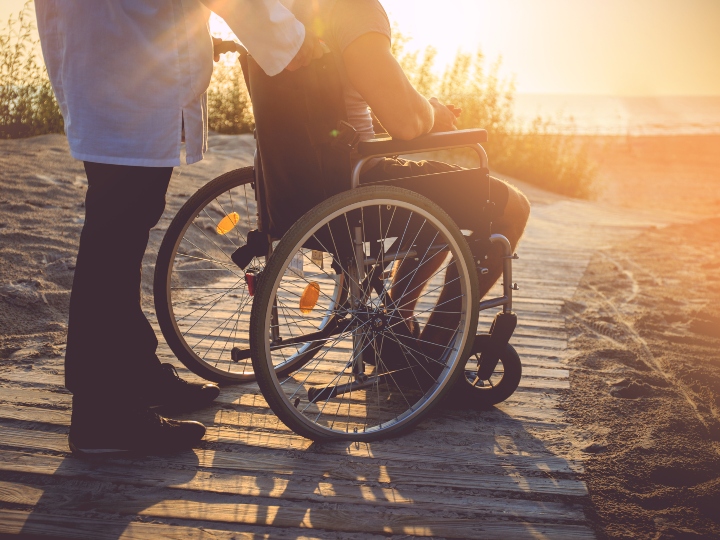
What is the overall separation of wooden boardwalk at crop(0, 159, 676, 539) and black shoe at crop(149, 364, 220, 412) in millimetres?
53

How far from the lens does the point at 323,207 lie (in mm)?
1944

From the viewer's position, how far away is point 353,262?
220cm

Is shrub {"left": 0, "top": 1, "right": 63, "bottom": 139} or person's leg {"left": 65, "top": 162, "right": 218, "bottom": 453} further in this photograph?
shrub {"left": 0, "top": 1, "right": 63, "bottom": 139}

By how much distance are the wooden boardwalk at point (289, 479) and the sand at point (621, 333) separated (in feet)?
0.49

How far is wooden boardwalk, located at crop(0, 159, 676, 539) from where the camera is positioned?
176 centimetres

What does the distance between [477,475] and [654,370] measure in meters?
1.28

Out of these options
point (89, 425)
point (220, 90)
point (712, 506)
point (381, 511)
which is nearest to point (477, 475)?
point (381, 511)

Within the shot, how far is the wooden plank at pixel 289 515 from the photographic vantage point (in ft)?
5.80

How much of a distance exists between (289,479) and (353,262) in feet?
2.22

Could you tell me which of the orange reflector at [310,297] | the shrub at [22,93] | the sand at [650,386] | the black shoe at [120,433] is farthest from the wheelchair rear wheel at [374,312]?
the shrub at [22,93]

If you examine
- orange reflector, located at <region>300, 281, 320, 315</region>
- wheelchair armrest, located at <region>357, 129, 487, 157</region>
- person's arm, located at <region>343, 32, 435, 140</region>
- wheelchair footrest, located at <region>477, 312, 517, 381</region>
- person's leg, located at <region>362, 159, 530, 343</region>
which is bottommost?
wheelchair footrest, located at <region>477, 312, 517, 381</region>

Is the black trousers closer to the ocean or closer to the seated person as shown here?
the seated person

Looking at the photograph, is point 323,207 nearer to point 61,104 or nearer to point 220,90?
point 61,104

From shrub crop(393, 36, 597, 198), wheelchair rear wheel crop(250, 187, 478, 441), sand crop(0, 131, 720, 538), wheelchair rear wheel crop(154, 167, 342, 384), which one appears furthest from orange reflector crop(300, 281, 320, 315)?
shrub crop(393, 36, 597, 198)
